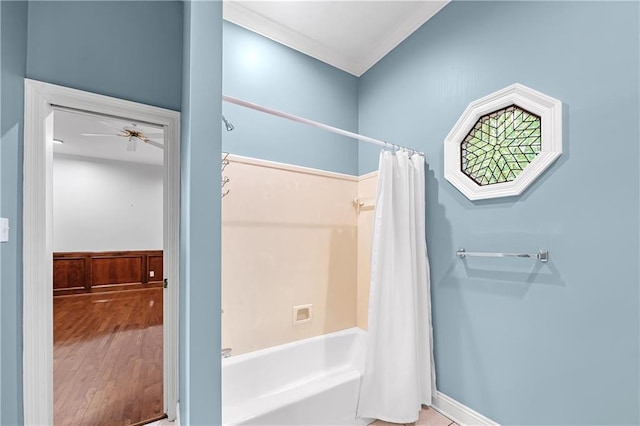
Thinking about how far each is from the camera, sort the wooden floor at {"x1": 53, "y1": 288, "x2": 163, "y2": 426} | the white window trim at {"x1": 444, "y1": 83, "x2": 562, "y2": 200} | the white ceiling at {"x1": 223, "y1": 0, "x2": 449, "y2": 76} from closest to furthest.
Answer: the white window trim at {"x1": 444, "y1": 83, "x2": 562, "y2": 200}
the wooden floor at {"x1": 53, "y1": 288, "x2": 163, "y2": 426}
the white ceiling at {"x1": 223, "y1": 0, "x2": 449, "y2": 76}

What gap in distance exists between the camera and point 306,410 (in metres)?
1.60

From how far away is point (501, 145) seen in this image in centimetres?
164

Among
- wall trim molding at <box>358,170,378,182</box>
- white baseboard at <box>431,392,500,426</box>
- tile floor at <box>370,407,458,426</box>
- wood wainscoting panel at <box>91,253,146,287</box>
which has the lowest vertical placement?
tile floor at <box>370,407,458,426</box>

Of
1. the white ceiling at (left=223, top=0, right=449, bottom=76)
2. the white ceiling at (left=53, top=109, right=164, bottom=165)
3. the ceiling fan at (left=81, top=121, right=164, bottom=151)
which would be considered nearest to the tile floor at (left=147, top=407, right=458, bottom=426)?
the ceiling fan at (left=81, top=121, right=164, bottom=151)

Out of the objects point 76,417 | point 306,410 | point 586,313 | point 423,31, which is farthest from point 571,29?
point 76,417

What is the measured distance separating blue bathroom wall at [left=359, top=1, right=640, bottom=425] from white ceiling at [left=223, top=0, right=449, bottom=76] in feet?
0.89

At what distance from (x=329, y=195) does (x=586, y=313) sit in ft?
5.89

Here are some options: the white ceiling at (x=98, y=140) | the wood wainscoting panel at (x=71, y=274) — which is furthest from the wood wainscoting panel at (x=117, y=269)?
the white ceiling at (x=98, y=140)

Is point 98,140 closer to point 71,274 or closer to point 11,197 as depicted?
point 71,274

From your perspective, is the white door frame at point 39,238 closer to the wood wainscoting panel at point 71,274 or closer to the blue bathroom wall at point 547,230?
the blue bathroom wall at point 547,230

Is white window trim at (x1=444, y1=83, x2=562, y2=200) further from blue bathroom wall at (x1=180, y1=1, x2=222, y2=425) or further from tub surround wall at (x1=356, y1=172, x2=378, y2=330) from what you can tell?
blue bathroom wall at (x1=180, y1=1, x2=222, y2=425)

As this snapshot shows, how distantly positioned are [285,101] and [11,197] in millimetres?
1811

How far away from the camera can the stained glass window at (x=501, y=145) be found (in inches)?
59.5

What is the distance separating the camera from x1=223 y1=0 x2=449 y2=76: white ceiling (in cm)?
202
